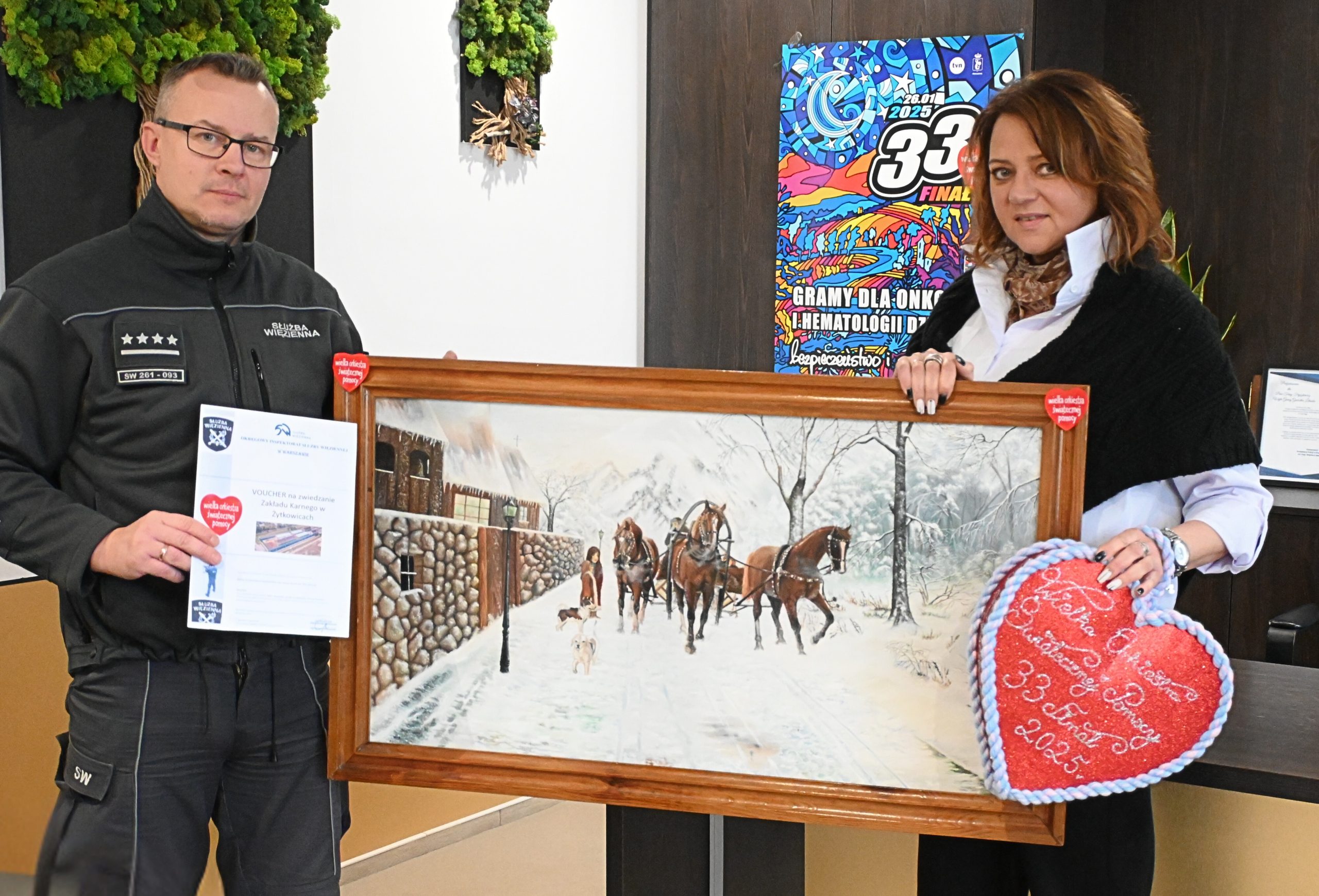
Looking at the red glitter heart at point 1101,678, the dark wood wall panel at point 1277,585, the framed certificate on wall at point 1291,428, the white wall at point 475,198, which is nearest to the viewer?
the red glitter heart at point 1101,678

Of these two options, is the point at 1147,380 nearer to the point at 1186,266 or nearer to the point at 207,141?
the point at 207,141

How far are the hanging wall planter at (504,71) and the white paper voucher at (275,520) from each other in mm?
2482

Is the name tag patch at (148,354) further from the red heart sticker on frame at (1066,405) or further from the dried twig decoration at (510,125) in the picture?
the dried twig decoration at (510,125)

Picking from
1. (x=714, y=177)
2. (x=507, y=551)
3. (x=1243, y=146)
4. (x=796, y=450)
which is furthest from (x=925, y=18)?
(x=507, y=551)

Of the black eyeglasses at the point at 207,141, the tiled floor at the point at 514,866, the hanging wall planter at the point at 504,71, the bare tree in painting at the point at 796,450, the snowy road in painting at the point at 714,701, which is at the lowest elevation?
the tiled floor at the point at 514,866

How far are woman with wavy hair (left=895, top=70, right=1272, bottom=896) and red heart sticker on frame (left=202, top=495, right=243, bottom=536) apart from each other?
879 millimetres

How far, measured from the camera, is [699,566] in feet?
5.12

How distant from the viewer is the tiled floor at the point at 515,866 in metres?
3.34

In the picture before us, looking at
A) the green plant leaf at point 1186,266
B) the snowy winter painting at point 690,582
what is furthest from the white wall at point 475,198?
the green plant leaf at point 1186,266

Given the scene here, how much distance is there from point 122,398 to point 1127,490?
4.38 feet

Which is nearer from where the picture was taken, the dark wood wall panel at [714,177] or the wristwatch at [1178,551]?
the wristwatch at [1178,551]

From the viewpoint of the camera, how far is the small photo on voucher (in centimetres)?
158

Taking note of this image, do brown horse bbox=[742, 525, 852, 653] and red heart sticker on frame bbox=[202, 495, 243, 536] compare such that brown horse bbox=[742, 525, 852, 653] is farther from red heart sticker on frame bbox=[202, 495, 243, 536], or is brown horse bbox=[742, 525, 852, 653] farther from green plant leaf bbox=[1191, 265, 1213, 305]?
green plant leaf bbox=[1191, 265, 1213, 305]

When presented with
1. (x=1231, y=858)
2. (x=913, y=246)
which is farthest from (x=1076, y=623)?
(x=913, y=246)
